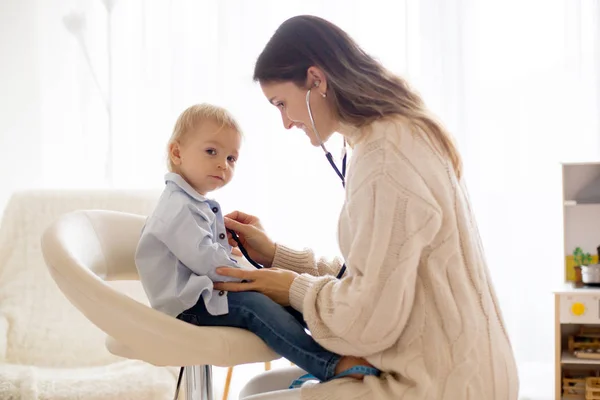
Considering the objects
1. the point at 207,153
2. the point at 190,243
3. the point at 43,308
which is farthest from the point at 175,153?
the point at 43,308

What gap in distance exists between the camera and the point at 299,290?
4.48 ft

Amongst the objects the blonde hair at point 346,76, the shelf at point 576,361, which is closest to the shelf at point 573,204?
the shelf at point 576,361

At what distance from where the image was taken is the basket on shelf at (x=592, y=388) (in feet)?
8.66

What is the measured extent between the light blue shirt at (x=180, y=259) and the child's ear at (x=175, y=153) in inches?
3.7

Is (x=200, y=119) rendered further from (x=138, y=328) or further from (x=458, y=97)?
(x=458, y=97)

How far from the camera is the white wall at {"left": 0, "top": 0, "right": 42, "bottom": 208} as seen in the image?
3486 mm

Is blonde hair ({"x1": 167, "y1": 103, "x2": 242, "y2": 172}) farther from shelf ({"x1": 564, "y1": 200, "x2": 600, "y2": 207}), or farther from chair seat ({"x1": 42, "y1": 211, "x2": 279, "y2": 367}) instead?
shelf ({"x1": 564, "y1": 200, "x2": 600, "y2": 207})

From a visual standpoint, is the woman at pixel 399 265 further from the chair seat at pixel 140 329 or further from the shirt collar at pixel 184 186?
the shirt collar at pixel 184 186

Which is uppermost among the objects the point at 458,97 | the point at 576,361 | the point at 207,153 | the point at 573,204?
the point at 458,97

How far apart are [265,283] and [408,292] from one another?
0.30 metres

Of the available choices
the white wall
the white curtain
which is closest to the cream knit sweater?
the white curtain

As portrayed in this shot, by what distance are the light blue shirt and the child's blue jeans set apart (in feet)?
0.08

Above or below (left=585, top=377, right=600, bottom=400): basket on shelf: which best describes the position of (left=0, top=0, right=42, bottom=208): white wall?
above

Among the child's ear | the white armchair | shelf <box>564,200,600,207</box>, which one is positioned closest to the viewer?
the child's ear
